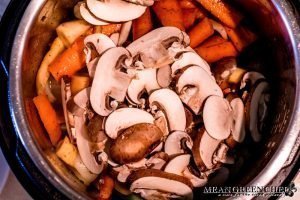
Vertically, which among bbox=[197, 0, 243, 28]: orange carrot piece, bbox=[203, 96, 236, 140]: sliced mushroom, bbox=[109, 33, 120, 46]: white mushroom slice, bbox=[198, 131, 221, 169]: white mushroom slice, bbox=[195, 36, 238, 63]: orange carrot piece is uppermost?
bbox=[197, 0, 243, 28]: orange carrot piece

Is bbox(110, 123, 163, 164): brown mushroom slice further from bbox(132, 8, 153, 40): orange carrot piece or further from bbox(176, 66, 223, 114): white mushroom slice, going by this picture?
bbox(132, 8, 153, 40): orange carrot piece

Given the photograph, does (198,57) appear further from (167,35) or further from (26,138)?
(26,138)

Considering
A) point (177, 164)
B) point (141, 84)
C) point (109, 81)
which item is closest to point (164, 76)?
point (141, 84)

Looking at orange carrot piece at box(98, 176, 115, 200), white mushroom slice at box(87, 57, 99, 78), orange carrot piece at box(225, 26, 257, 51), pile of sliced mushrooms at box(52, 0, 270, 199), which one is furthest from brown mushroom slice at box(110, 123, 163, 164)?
orange carrot piece at box(225, 26, 257, 51)

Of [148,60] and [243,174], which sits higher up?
[148,60]

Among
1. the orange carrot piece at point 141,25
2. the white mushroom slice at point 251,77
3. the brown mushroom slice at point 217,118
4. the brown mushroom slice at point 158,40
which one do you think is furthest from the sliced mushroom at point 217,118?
the orange carrot piece at point 141,25

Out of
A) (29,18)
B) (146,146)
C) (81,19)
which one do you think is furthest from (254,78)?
(29,18)

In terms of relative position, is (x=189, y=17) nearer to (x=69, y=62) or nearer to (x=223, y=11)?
(x=223, y=11)
